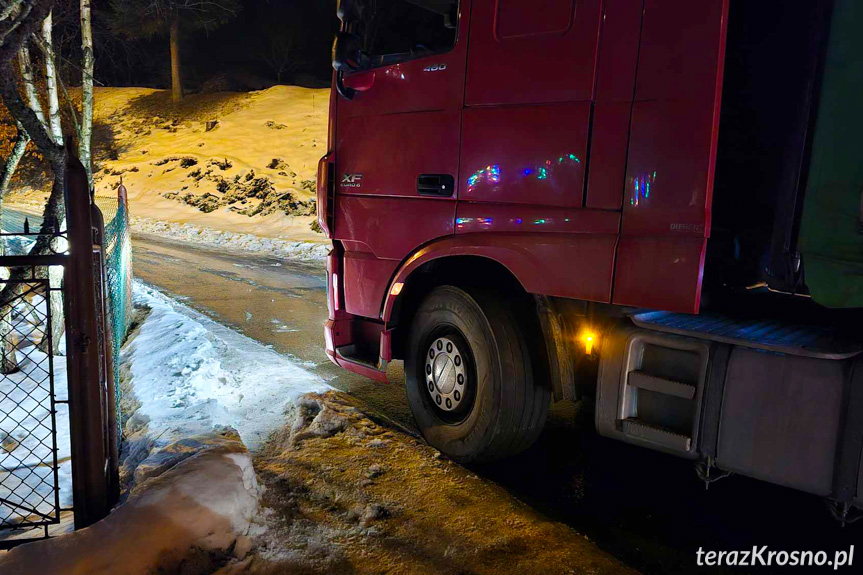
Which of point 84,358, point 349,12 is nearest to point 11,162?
point 349,12

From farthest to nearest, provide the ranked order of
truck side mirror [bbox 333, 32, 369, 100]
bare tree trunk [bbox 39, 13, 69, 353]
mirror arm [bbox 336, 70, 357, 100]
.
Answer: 1. bare tree trunk [bbox 39, 13, 69, 353]
2. mirror arm [bbox 336, 70, 357, 100]
3. truck side mirror [bbox 333, 32, 369, 100]

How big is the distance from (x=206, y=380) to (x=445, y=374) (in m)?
2.59

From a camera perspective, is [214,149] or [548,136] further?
[214,149]

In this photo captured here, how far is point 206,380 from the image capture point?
5.68 metres

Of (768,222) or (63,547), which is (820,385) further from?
(63,547)

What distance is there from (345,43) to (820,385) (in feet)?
11.6

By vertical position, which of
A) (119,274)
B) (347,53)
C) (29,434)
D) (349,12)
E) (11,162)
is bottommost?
(29,434)

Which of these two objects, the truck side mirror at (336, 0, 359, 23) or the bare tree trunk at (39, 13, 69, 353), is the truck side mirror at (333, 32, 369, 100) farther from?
the bare tree trunk at (39, 13, 69, 353)

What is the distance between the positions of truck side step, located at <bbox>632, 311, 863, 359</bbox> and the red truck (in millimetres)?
16

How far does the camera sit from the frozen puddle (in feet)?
15.8

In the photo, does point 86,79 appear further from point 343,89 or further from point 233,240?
point 233,240

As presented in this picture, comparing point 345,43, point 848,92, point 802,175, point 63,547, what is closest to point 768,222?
point 802,175
